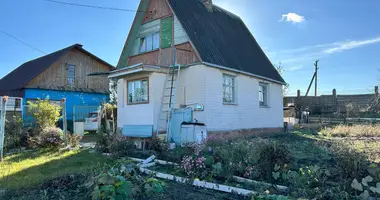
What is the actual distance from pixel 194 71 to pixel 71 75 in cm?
1609

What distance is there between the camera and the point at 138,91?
11.1m

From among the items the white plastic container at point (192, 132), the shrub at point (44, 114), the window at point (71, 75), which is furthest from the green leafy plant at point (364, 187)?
the window at point (71, 75)

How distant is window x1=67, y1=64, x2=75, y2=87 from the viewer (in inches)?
893

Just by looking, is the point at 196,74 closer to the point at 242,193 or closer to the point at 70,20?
the point at 242,193

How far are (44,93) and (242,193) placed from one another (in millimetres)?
20448

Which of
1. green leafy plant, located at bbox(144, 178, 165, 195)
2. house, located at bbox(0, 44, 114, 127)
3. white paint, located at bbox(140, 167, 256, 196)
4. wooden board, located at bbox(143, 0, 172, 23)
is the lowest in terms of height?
white paint, located at bbox(140, 167, 256, 196)

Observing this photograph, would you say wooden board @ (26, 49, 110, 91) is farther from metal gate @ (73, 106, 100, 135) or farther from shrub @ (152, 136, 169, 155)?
shrub @ (152, 136, 169, 155)

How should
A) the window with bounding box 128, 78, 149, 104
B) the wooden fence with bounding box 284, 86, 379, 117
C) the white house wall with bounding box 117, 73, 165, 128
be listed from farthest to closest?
the wooden fence with bounding box 284, 86, 379, 117, the window with bounding box 128, 78, 149, 104, the white house wall with bounding box 117, 73, 165, 128

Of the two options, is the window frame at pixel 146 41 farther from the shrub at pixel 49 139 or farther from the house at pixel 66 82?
→ the house at pixel 66 82

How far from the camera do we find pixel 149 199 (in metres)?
3.90

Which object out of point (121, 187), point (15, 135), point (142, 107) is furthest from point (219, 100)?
point (15, 135)

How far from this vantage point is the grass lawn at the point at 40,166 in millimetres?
5547

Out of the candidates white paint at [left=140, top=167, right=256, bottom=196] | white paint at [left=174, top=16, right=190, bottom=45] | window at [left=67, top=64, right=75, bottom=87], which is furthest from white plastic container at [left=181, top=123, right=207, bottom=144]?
window at [left=67, top=64, right=75, bottom=87]

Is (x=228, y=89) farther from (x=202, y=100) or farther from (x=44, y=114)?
(x=44, y=114)
